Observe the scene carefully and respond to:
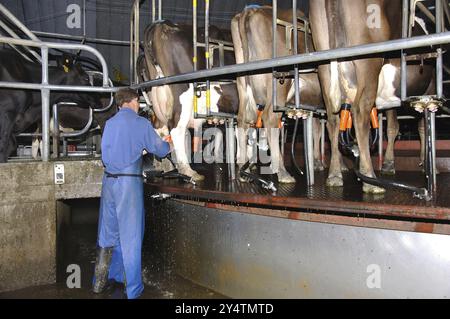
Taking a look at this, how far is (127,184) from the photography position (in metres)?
3.52

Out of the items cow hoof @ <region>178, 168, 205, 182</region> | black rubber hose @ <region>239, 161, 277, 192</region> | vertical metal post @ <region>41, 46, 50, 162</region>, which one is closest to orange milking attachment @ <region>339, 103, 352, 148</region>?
black rubber hose @ <region>239, 161, 277, 192</region>

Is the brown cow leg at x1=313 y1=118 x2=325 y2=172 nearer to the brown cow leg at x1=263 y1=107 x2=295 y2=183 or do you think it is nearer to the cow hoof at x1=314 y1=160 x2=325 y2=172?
the cow hoof at x1=314 y1=160 x2=325 y2=172

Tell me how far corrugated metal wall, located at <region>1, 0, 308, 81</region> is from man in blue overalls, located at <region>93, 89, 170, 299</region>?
15.9 ft

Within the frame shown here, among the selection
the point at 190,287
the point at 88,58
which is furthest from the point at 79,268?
the point at 88,58

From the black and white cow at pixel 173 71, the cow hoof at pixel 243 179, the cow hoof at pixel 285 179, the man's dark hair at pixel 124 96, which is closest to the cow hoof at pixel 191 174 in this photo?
the black and white cow at pixel 173 71

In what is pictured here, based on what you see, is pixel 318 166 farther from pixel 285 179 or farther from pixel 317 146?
pixel 285 179

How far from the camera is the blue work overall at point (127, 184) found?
3.50 m

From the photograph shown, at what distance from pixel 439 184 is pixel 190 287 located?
2.35 meters

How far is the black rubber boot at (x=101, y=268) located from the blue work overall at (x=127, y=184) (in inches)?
8.5

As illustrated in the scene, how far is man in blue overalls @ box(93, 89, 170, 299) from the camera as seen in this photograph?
3.50 metres

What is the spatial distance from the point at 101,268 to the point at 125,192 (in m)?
0.75

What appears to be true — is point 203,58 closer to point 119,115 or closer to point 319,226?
point 119,115

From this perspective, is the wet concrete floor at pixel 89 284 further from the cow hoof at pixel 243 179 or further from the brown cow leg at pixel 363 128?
the brown cow leg at pixel 363 128

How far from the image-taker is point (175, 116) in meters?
4.85
